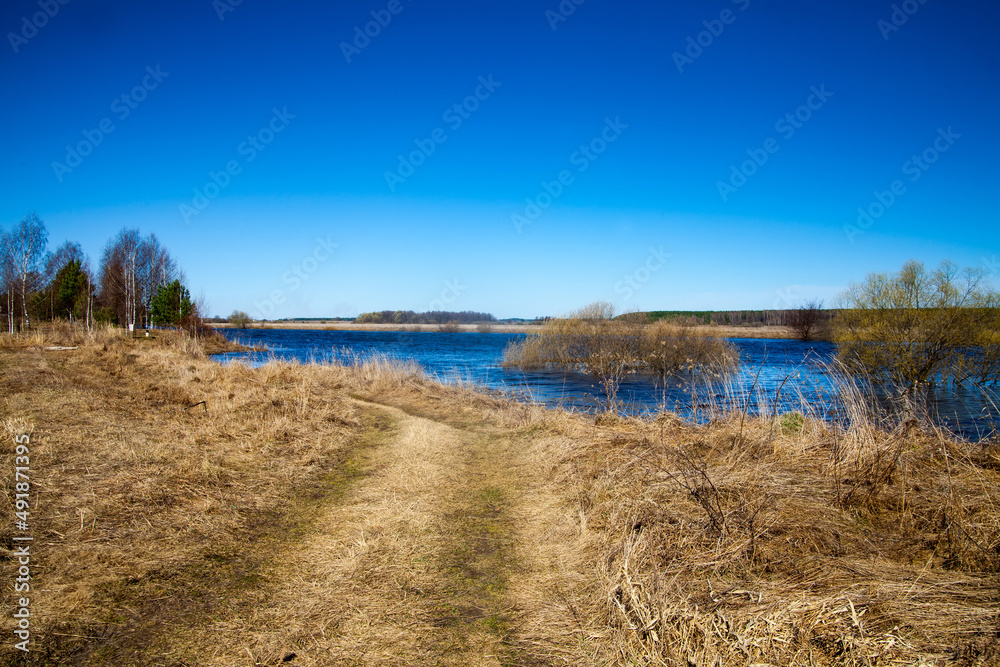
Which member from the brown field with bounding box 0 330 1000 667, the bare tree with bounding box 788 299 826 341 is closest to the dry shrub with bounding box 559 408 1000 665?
the brown field with bounding box 0 330 1000 667

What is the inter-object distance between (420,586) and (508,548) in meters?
1.08

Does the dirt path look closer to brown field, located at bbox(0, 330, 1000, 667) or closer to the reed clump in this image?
brown field, located at bbox(0, 330, 1000, 667)

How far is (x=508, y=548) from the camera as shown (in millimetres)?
4625

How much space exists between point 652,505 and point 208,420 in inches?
308

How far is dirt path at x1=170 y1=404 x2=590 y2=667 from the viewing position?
301 centimetres

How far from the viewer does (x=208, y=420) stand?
27.5 ft

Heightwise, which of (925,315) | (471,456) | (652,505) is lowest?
(471,456)

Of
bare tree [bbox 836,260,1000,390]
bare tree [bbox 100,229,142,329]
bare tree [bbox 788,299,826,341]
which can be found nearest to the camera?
bare tree [bbox 836,260,1000,390]

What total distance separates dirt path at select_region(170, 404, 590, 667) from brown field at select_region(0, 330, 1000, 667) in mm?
20

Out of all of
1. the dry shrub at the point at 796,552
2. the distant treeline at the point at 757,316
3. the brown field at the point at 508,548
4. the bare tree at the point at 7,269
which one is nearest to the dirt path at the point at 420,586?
the brown field at the point at 508,548

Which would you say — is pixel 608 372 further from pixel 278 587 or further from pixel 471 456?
pixel 278 587

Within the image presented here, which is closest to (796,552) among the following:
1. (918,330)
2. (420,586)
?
(420,586)

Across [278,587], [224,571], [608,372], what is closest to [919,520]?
[278,587]

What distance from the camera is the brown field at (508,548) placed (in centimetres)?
272
